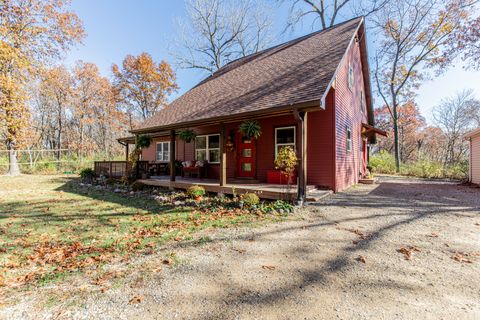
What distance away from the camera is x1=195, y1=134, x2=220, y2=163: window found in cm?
1044

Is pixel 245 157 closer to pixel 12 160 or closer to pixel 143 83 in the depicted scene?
pixel 12 160

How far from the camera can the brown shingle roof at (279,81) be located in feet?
22.4

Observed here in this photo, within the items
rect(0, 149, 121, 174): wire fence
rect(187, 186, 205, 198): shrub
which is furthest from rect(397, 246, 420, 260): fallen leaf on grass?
rect(0, 149, 121, 174): wire fence

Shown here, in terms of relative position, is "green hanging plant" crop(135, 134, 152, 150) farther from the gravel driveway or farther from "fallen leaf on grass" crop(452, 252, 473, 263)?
"fallen leaf on grass" crop(452, 252, 473, 263)

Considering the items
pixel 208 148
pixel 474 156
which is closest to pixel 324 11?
pixel 474 156

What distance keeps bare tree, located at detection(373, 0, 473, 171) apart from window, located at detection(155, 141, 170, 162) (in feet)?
54.8

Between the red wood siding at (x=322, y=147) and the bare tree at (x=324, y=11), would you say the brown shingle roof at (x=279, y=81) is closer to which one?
the red wood siding at (x=322, y=147)

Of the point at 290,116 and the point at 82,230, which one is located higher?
the point at 290,116

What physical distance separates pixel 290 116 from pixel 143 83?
2243cm

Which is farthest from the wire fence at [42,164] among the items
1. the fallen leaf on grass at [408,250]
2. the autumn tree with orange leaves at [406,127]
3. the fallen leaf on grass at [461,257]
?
the autumn tree with orange leaves at [406,127]

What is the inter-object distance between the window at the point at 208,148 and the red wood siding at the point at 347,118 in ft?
16.5

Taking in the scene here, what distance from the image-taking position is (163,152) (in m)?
14.2

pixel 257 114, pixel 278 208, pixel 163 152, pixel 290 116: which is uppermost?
pixel 290 116

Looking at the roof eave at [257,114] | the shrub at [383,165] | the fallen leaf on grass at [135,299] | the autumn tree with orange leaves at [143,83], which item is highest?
the autumn tree with orange leaves at [143,83]
